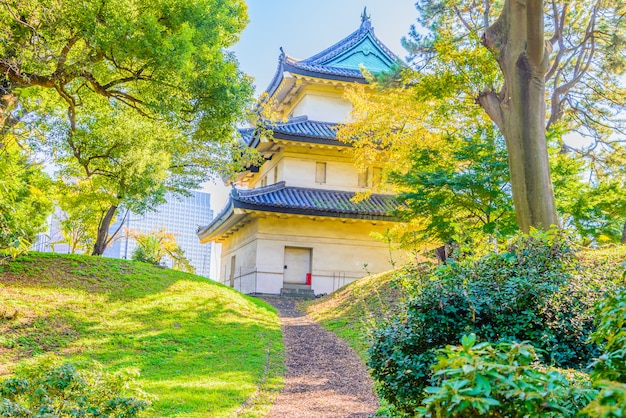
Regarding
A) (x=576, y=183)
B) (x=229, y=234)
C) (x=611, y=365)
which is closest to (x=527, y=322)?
(x=611, y=365)

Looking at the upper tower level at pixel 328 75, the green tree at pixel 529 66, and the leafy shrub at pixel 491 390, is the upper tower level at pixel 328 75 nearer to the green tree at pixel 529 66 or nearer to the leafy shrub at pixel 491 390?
the green tree at pixel 529 66

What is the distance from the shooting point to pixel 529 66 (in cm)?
967

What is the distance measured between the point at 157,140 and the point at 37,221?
846 cm

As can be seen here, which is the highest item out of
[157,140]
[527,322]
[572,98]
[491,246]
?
[572,98]

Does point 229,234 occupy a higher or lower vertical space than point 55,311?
higher

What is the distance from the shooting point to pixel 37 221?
19.7 meters

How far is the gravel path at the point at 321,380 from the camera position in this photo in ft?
23.1

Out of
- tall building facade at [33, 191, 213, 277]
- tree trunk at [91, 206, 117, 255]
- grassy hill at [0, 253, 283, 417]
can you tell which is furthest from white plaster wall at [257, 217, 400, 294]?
tree trunk at [91, 206, 117, 255]

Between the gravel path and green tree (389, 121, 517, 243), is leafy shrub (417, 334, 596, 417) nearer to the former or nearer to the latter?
the gravel path

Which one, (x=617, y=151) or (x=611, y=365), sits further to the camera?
(x=617, y=151)

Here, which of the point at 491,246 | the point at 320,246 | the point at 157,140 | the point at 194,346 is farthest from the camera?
the point at 320,246

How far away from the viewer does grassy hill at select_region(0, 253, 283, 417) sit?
7625 millimetres

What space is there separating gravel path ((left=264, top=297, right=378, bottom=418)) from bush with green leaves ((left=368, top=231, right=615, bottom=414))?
7.16 ft

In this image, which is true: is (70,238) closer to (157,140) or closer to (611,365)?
(157,140)
